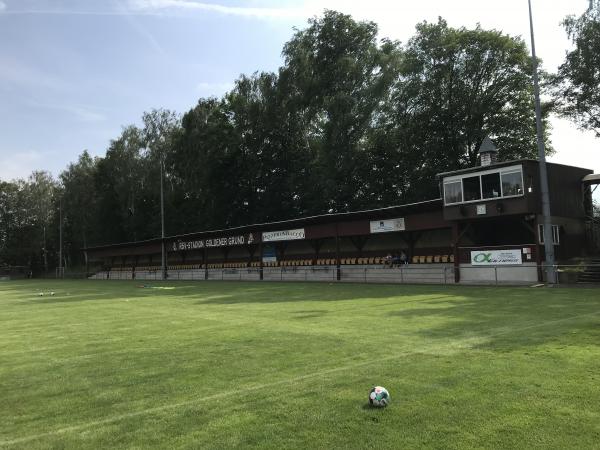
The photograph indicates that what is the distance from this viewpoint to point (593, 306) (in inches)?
569

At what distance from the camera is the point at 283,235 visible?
4238 cm

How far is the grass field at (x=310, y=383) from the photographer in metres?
4.90

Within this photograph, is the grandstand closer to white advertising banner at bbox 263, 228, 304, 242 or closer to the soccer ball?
white advertising banner at bbox 263, 228, 304, 242

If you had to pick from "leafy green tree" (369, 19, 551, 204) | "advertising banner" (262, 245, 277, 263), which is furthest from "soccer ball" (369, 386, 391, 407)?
"leafy green tree" (369, 19, 551, 204)

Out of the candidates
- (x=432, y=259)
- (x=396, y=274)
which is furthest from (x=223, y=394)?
(x=432, y=259)

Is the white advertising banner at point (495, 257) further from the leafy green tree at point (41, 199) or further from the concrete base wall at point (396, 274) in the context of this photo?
the leafy green tree at point (41, 199)

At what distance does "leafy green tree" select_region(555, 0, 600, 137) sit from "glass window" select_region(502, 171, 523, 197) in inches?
666

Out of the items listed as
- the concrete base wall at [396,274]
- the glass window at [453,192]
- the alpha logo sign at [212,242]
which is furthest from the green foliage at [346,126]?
the glass window at [453,192]

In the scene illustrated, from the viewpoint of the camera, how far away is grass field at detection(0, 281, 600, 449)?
4.90 metres

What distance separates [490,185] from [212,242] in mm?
30624

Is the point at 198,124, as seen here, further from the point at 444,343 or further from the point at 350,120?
the point at 444,343

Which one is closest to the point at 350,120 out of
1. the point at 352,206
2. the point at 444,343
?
the point at 352,206

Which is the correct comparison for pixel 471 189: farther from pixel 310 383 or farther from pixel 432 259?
pixel 310 383

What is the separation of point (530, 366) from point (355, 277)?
89.3 ft
